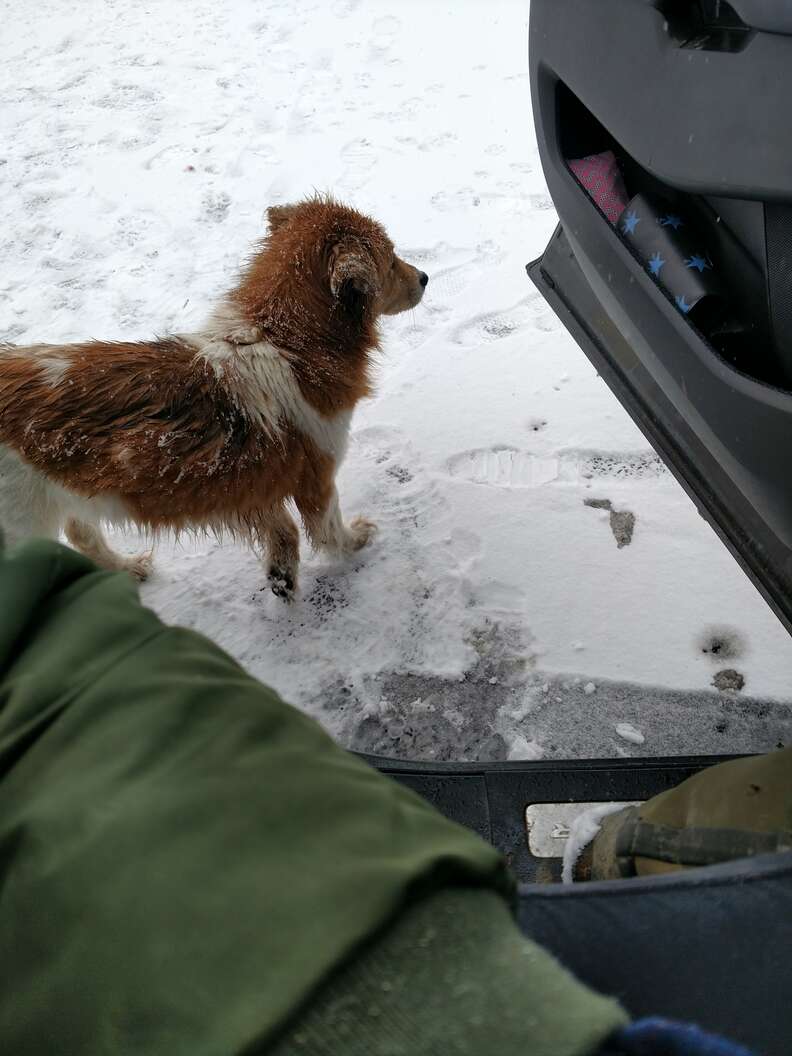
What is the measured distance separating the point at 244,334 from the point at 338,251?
421 mm

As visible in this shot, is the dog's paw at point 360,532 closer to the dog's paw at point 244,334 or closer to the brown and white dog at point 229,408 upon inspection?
the brown and white dog at point 229,408

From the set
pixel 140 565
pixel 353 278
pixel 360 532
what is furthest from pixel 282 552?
pixel 353 278

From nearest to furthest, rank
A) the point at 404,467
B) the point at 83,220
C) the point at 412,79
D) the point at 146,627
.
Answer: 1. the point at 146,627
2. the point at 404,467
3. the point at 83,220
4. the point at 412,79

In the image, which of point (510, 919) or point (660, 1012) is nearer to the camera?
point (510, 919)

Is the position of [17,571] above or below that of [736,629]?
above

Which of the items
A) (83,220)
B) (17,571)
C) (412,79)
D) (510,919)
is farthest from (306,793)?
(412,79)

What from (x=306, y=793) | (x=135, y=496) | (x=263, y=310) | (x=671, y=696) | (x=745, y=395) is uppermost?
(x=306, y=793)

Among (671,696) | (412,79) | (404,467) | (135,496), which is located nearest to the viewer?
(135,496)

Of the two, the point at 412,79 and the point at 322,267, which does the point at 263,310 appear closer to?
the point at 322,267

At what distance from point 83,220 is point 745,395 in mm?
4369

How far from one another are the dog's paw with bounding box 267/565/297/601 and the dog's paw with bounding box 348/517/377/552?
271 millimetres

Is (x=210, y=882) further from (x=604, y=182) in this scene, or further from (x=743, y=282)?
(x=604, y=182)

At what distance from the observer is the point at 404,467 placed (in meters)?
3.21

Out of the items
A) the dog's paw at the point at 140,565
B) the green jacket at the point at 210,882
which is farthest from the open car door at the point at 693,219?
the dog's paw at the point at 140,565
